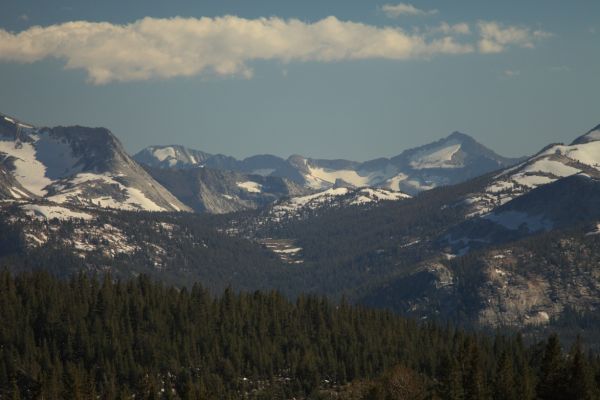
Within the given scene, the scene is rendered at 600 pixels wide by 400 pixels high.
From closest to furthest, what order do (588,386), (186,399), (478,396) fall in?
(588,386) → (478,396) → (186,399)

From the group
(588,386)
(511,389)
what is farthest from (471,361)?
(588,386)

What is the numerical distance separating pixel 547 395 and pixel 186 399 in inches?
2726

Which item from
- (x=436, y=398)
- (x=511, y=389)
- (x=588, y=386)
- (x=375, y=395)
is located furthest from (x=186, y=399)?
(x=588, y=386)

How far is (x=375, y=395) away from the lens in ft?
641

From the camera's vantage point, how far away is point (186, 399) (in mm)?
197375

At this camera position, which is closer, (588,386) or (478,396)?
(588,386)

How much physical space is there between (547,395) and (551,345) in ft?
30.6

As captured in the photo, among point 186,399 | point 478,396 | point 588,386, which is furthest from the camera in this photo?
point 186,399

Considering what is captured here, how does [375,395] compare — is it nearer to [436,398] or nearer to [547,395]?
[436,398]

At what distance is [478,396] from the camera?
608 feet

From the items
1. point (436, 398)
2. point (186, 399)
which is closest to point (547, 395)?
point (436, 398)

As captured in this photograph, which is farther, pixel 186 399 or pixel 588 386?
pixel 186 399

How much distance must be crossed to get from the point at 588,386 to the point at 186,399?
76.3 meters

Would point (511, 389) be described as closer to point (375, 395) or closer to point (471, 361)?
point (471, 361)
